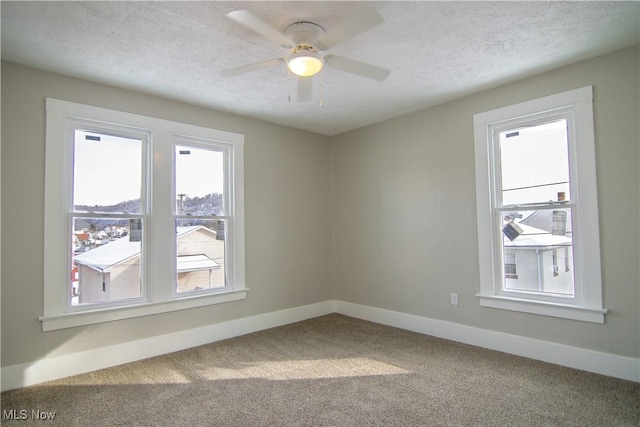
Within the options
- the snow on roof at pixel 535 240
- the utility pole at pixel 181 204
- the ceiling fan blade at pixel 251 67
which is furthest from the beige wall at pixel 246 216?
the snow on roof at pixel 535 240

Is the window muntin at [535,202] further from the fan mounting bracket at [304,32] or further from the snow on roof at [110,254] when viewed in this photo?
the snow on roof at [110,254]

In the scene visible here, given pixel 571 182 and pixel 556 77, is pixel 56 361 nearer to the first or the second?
pixel 571 182

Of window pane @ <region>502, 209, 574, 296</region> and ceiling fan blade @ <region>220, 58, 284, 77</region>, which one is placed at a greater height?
ceiling fan blade @ <region>220, 58, 284, 77</region>

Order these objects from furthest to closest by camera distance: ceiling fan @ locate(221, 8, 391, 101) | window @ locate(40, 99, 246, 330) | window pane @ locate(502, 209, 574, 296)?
window pane @ locate(502, 209, 574, 296)
window @ locate(40, 99, 246, 330)
ceiling fan @ locate(221, 8, 391, 101)

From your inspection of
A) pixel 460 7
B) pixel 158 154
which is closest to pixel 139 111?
pixel 158 154

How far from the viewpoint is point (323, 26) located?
8.14ft

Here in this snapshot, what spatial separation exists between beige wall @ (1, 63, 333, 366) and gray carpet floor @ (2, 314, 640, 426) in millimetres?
396

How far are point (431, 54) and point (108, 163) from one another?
10.1 ft

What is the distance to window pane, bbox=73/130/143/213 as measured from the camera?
3.35 m

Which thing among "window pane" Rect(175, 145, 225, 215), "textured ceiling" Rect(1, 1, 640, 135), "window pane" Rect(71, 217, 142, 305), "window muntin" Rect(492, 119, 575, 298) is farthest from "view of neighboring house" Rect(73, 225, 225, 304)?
"window muntin" Rect(492, 119, 575, 298)

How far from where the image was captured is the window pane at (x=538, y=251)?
328cm

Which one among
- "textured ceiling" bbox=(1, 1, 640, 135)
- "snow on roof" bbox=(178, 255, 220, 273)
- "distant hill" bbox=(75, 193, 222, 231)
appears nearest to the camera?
"textured ceiling" bbox=(1, 1, 640, 135)

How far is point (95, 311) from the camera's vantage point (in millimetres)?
3281

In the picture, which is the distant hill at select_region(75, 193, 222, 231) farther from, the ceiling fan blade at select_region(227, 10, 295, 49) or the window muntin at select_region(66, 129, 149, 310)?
the ceiling fan blade at select_region(227, 10, 295, 49)
